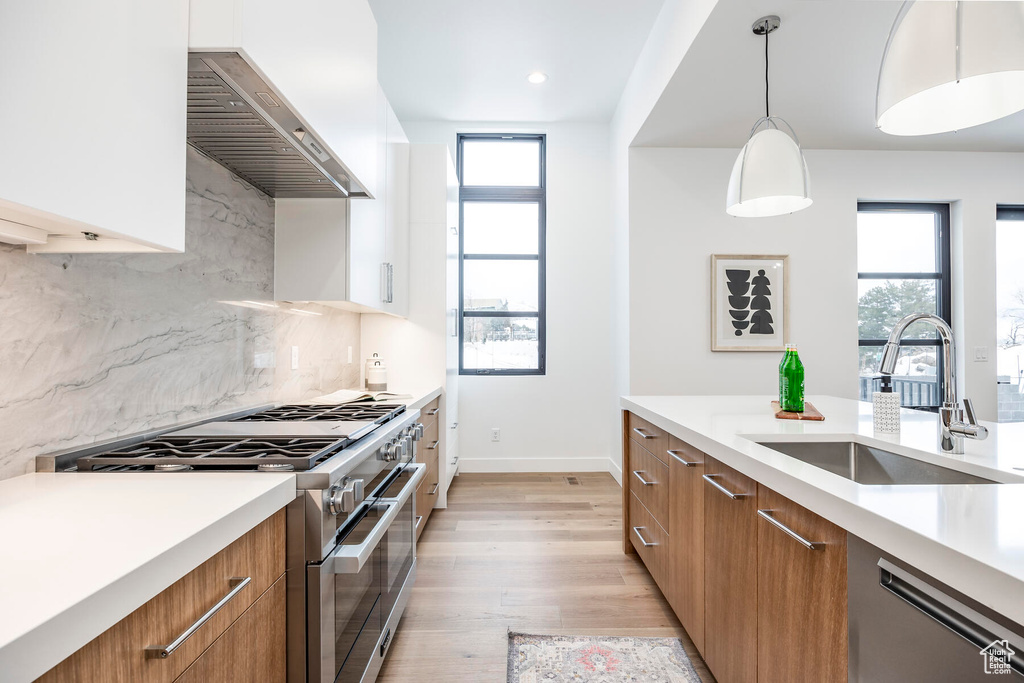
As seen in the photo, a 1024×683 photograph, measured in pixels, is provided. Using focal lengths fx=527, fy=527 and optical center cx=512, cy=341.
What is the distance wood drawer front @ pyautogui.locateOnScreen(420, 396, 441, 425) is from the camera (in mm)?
2874

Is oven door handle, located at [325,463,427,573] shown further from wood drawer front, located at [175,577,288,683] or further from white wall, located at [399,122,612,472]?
white wall, located at [399,122,612,472]

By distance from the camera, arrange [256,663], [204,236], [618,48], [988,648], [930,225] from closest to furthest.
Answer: [988,648] < [256,663] < [204,236] < [618,48] < [930,225]

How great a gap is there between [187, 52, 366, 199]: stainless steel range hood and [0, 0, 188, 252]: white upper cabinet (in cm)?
14

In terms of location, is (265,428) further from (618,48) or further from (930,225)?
(930,225)

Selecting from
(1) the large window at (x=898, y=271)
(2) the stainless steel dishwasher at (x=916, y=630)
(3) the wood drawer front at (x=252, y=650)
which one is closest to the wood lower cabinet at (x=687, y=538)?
(2) the stainless steel dishwasher at (x=916, y=630)

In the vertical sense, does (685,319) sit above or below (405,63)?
below

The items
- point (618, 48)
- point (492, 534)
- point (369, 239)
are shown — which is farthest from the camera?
point (618, 48)

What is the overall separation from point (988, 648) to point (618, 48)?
3.59 m

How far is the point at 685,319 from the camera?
3789mm

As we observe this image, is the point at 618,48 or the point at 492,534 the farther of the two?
the point at 618,48

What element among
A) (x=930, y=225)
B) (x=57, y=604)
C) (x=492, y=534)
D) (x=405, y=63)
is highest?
(x=405, y=63)

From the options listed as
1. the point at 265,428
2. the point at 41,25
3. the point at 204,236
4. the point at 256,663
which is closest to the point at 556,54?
the point at 204,236

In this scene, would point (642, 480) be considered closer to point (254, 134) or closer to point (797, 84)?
point (254, 134)

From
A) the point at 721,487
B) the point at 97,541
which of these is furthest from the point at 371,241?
the point at 97,541
